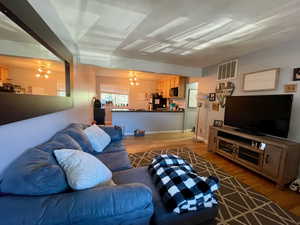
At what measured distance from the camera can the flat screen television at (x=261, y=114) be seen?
215 cm

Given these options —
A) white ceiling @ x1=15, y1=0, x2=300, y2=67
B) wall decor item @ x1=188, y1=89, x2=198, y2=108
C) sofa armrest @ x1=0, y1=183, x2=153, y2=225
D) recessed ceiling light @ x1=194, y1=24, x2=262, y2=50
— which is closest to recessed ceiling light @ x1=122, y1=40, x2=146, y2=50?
white ceiling @ x1=15, y1=0, x2=300, y2=67

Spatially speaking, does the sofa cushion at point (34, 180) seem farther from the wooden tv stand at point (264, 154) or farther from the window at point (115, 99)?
the window at point (115, 99)

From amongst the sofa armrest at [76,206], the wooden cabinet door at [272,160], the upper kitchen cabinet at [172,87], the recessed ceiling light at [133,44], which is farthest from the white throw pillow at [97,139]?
the upper kitchen cabinet at [172,87]

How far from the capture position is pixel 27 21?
106cm

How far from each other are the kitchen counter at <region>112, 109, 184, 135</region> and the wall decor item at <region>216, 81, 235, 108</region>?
1.92 meters

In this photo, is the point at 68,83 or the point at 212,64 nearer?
the point at 68,83

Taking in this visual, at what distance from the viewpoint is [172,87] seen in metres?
6.00

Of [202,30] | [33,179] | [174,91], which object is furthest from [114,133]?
[174,91]

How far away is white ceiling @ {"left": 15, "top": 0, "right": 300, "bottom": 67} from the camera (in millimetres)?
1490

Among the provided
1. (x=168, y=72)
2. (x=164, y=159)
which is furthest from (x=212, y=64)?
(x=164, y=159)

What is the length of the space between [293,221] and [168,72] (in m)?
3.58

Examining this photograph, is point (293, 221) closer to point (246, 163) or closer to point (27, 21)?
point (246, 163)

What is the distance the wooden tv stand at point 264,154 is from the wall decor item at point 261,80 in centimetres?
97

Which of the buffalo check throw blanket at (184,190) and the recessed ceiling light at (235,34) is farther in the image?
the recessed ceiling light at (235,34)
